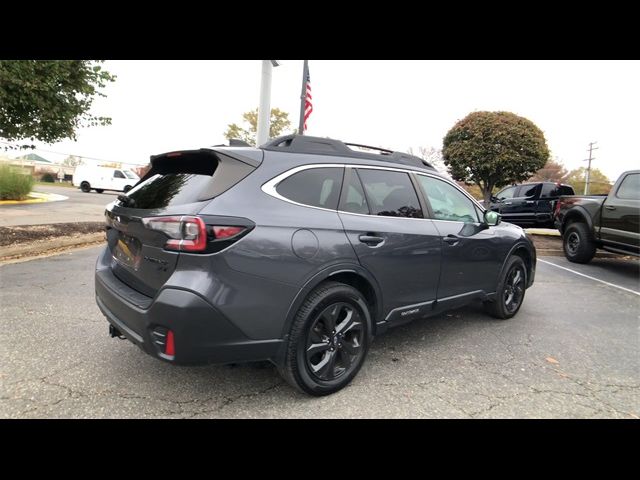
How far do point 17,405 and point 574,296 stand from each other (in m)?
6.55

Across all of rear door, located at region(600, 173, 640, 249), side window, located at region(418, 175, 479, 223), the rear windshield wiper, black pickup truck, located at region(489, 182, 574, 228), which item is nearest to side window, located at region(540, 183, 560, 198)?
black pickup truck, located at region(489, 182, 574, 228)

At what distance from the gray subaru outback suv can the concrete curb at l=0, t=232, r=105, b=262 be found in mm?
4645

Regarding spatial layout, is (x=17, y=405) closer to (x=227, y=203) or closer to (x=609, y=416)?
(x=227, y=203)

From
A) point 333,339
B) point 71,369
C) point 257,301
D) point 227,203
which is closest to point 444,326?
point 333,339

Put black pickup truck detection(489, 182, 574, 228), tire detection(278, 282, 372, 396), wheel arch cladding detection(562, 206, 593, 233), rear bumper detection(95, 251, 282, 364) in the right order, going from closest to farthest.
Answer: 1. rear bumper detection(95, 251, 282, 364)
2. tire detection(278, 282, 372, 396)
3. wheel arch cladding detection(562, 206, 593, 233)
4. black pickup truck detection(489, 182, 574, 228)

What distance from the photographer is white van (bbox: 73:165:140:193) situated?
2700cm

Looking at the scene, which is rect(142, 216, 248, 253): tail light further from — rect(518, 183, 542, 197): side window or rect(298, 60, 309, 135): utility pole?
rect(518, 183, 542, 197): side window

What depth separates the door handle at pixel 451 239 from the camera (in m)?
3.37

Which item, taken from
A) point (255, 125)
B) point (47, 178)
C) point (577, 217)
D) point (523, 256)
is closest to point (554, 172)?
point (255, 125)

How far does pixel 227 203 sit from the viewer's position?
2.19 metres

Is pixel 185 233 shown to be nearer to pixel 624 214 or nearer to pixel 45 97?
pixel 45 97

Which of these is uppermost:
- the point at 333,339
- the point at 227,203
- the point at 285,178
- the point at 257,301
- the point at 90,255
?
the point at 285,178

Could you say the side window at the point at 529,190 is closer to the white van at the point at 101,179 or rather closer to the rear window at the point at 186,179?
the rear window at the point at 186,179

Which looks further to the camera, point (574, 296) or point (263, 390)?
point (574, 296)
